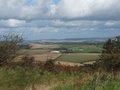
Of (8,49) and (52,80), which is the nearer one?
(52,80)

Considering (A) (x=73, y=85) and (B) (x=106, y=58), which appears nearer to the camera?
(A) (x=73, y=85)

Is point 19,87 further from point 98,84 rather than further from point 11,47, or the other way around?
point 11,47

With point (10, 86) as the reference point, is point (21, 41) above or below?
above

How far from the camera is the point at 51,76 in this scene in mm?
16859

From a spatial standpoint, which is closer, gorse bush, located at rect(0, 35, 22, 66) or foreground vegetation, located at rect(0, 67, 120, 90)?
foreground vegetation, located at rect(0, 67, 120, 90)

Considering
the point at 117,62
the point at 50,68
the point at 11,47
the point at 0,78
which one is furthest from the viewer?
the point at 117,62

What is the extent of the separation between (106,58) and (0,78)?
10.6 meters

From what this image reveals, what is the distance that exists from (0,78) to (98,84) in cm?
667

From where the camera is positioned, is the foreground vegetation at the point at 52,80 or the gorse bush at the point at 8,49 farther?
the gorse bush at the point at 8,49

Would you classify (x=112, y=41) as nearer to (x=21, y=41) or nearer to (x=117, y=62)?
(x=117, y=62)

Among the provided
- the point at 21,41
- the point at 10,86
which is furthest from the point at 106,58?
the point at 10,86

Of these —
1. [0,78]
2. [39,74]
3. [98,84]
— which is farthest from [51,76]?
[98,84]

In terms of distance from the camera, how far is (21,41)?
2292 cm

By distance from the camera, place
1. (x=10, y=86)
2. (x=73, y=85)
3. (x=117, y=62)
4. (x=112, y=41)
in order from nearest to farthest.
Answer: (x=73, y=85)
(x=10, y=86)
(x=117, y=62)
(x=112, y=41)
